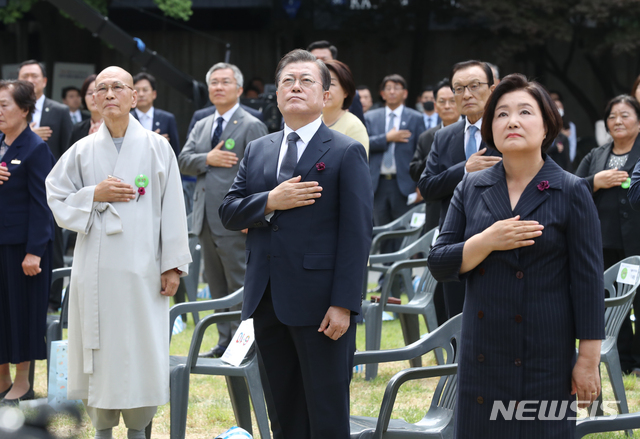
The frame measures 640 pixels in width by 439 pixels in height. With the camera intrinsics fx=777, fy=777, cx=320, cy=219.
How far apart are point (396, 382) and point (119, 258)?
4.75 feet

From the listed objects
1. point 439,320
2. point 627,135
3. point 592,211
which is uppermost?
point 627,135

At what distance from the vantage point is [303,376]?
2996mm

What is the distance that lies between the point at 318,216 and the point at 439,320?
93.9 inches

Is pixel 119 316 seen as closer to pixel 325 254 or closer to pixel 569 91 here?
pixel 325 254

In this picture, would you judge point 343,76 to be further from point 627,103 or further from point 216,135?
point 627,103

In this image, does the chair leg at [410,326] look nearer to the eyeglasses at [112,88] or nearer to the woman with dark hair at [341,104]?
the woman with dark hair at [341,104]

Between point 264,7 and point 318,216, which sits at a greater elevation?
point 264,7

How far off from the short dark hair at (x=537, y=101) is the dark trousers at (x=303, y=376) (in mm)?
994

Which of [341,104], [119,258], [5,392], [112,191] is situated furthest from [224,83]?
[5,392]

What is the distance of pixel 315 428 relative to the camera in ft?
9.71

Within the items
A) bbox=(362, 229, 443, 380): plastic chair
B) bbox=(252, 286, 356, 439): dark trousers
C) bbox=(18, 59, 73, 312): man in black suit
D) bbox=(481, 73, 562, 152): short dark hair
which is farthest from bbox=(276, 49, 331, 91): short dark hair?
bbox=(18, 59, 73, 312): man in black suit

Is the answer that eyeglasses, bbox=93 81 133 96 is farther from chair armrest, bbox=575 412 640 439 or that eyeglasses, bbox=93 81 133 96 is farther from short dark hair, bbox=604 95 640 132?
short dark hair, bbox=604 95 640 132

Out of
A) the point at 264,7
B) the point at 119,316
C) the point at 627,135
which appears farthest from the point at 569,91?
the point at 119,316

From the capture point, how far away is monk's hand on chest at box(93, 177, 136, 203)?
357cm
